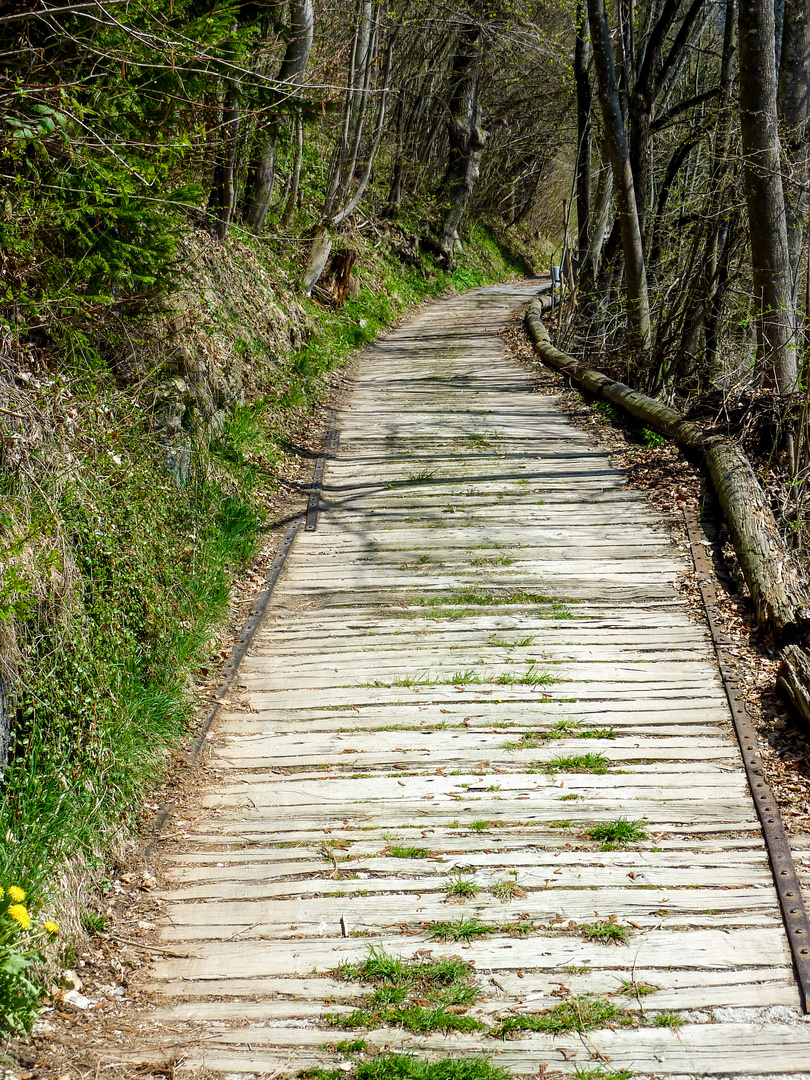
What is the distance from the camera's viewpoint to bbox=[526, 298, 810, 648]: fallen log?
5.70 metres

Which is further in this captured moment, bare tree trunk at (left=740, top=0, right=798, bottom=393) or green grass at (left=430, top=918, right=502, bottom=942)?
bare tree trunk at (left=740, top=0, right=798, bottom=393)

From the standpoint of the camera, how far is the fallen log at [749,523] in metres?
5.70

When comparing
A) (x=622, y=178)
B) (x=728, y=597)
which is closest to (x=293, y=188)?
(x=622, y=178)

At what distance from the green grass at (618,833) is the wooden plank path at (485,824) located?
4cm

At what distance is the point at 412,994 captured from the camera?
3332mm

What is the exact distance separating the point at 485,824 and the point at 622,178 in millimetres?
10426

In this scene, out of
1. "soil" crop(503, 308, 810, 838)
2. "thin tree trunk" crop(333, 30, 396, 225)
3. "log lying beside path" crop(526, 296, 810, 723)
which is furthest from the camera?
"thin tree trunk" crop(333, 30, 396, 225)

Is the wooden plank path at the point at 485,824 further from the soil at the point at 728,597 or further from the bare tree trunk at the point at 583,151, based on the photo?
the bare tree trunk at the point at 583,151

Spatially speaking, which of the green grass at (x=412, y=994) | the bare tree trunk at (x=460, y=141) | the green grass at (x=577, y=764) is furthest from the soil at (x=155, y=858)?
the bare tree trunk at (x=460, y=141)

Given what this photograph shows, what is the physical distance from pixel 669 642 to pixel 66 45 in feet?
17.1

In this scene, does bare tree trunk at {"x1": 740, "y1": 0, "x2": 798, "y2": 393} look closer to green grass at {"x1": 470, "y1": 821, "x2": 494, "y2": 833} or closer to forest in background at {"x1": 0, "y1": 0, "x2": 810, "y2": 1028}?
forest in background at {"x1": 0, "y1": 0, "x2": 810, "y2": 1028}

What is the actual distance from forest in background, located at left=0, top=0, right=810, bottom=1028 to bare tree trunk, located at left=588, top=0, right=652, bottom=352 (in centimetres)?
3

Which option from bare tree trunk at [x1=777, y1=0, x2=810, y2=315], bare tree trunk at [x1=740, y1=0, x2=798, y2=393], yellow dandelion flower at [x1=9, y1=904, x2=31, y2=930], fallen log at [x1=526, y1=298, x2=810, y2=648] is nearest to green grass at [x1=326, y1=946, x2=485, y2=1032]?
yellow dandelion flower at [x1=9, y1=904, x2=31, y2=930]

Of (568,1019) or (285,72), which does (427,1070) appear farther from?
(285,72)
